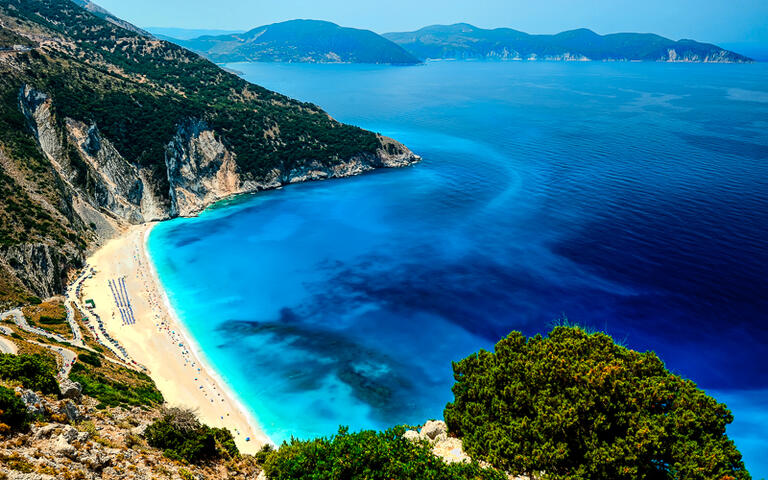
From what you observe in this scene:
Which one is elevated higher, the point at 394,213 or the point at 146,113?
the point at 146,113

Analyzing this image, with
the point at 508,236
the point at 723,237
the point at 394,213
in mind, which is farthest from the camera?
the point at 394,213

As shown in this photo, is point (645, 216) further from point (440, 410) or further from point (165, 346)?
point (165, 346)

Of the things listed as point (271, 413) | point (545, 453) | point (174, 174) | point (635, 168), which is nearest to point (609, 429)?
point (545, 453)

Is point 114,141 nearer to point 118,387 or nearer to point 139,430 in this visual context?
point 118,387

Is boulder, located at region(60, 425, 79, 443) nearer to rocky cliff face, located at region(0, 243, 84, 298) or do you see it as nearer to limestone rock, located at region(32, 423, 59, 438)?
limestone rock, located at region(32, 423, 59, 438)

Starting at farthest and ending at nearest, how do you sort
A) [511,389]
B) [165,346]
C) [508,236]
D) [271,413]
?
[508,236] < [165,346] < [271,413] < [511,389]

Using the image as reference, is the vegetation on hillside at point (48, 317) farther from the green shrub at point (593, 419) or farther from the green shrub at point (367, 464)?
the green shrub at point (593, 419)
